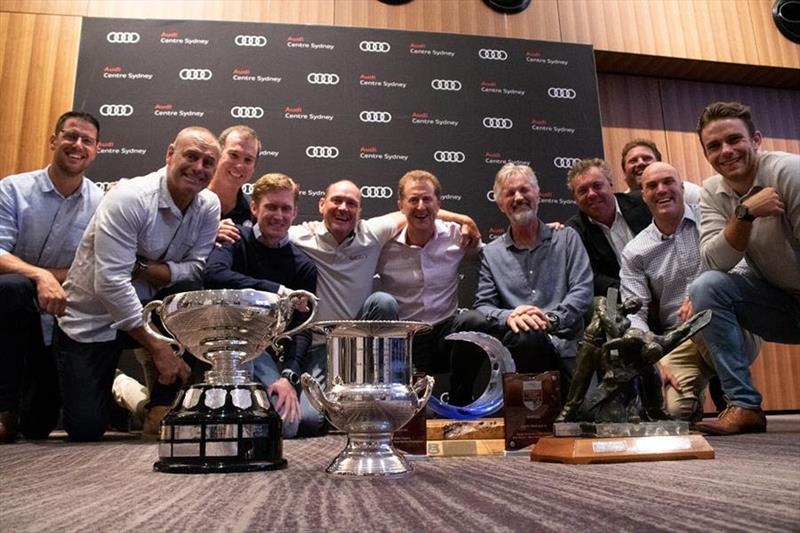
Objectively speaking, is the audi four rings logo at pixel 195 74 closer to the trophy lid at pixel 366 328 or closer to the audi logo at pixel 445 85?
the audi logo at pixel 445 85

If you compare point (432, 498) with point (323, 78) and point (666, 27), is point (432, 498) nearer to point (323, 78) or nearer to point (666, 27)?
point (323, 78)

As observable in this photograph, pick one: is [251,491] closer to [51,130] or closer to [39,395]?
[39,395]

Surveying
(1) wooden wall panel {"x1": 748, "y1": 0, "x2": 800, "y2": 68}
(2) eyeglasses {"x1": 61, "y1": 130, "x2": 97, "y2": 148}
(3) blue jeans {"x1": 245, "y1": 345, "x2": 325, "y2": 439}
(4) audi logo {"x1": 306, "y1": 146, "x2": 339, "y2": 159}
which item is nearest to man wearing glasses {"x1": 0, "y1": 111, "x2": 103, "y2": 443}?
(2) eyeglasses {"x1": 61, "y1": 130, "x2": 97, "y2": 148}

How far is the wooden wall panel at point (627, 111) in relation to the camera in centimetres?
445

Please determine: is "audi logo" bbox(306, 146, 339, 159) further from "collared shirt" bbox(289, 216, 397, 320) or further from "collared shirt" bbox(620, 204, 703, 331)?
"collared shirt" bbox(620, 204, 703, 331)

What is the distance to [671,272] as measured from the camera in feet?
7.41

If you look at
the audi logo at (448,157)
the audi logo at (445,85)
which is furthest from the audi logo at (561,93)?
the audi logo at (448,157)

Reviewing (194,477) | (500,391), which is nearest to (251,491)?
(194,477)

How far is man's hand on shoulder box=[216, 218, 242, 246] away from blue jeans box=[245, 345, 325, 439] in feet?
1.54

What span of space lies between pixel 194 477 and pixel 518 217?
Result: 1648 mm

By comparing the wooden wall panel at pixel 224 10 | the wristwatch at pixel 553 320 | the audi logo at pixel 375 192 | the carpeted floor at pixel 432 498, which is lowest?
the carpeted floor at pixel 432 498

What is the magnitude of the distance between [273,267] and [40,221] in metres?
0.92

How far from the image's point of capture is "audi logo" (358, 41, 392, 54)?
364 cm

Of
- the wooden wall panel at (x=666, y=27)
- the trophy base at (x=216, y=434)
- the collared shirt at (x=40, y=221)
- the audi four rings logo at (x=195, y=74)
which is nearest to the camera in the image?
the trophy base at (x=216, y=434)
